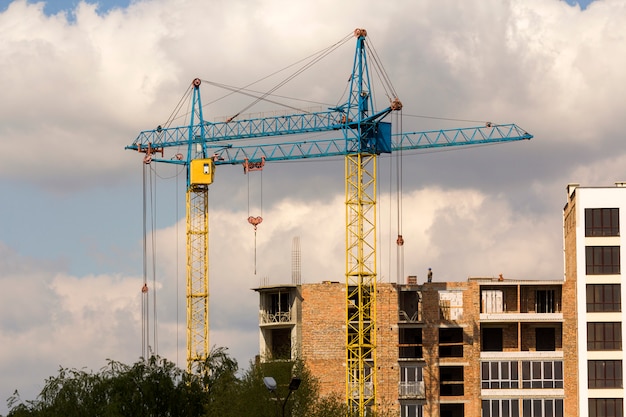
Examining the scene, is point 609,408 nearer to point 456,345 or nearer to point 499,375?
point 499,375

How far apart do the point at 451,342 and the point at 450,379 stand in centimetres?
334

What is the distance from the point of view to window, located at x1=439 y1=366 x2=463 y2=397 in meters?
137

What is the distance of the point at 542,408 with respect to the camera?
135m

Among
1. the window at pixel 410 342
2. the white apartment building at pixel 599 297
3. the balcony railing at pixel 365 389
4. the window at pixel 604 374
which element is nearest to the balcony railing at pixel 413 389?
the window at pixel 410 342

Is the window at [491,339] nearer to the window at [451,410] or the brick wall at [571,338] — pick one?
the window at [451,410]

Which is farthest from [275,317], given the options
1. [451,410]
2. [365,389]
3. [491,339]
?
[491,339]

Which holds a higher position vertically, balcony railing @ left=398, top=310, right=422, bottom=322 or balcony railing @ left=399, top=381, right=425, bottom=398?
balcony railing @ left=398, top=310, right=422, bottom=322

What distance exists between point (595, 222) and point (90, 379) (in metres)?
46.2

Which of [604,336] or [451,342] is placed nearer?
[604,336]

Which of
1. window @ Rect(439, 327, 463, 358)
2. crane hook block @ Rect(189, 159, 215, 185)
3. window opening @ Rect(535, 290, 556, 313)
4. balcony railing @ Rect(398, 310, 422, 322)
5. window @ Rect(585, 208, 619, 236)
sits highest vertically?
crane hook block @ Rect(189, 159, 215, 185)

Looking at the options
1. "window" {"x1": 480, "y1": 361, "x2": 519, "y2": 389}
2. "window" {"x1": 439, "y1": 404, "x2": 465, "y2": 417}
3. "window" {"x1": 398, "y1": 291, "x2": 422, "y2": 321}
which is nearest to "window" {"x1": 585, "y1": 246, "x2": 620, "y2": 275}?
"window" {"x1": 480, "y1": 361, "x2": 519, "y2": 389}

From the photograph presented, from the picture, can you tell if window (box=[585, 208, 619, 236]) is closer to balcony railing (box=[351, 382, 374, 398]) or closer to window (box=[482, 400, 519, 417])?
window (box=[482, 400, 519, 417])

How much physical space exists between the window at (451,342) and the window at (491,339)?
2238 millimetres

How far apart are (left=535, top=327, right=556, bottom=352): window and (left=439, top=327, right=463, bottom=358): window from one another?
7.00 meters
